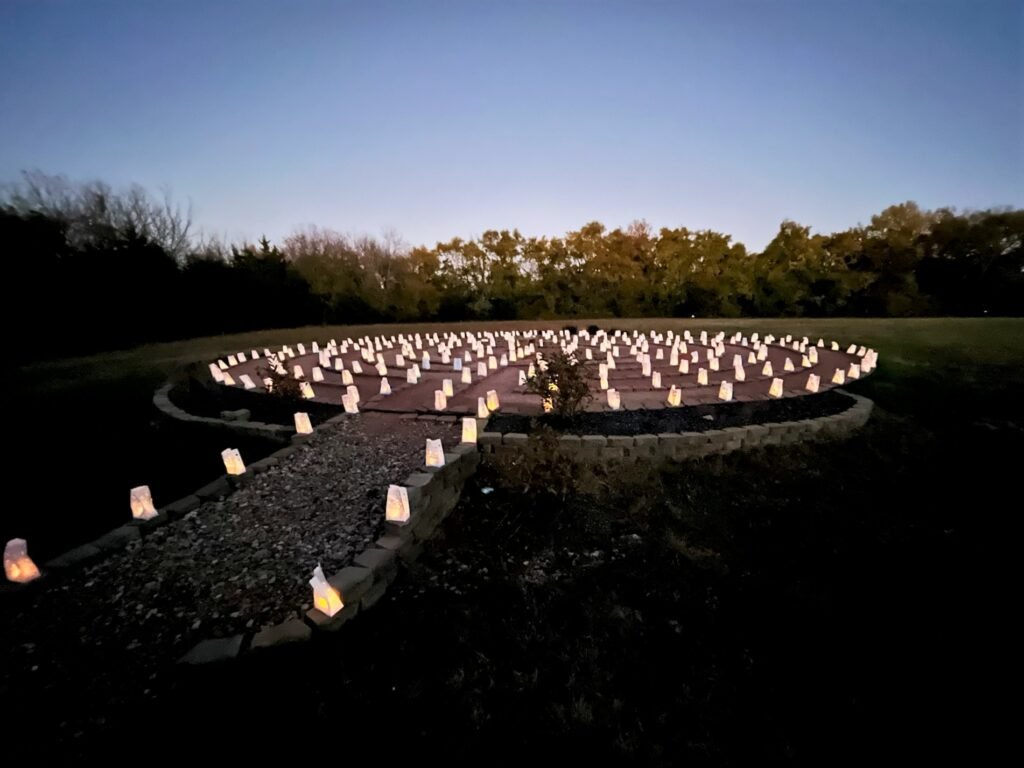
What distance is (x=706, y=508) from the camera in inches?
224

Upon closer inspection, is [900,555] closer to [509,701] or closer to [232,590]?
[509,701]

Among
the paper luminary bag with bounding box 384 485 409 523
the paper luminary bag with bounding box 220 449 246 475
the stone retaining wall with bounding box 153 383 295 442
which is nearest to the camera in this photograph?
the paper luminary bag with bounding box 384 485 409 523

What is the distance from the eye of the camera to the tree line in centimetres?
2633

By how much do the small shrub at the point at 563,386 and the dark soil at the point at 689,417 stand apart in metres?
0.20

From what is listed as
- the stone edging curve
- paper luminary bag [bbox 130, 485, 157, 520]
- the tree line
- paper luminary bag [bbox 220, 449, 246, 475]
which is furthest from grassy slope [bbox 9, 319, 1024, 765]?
the tree line

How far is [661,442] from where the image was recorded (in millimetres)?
6875

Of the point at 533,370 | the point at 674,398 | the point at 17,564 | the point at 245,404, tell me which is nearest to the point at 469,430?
the point at 674,398

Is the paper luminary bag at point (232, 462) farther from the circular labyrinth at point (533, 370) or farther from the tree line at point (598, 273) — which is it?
the tree line at point (598, 273)

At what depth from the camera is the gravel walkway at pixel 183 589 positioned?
3.01 m

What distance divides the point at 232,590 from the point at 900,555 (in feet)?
20.6

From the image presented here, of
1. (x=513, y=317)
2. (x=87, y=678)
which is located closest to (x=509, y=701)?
Result: (x=87, y=678)

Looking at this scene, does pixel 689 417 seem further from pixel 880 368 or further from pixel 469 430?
pixel 880 368

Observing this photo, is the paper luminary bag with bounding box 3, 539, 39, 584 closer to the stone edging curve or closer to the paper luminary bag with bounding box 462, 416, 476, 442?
the stone edging curve

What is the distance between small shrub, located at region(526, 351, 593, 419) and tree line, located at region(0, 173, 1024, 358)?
21.7m
